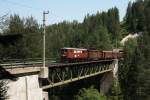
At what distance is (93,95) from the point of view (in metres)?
56.7

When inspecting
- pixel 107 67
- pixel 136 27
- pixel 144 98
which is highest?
pixel 136 27

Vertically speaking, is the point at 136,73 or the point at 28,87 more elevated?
the point at 28,87

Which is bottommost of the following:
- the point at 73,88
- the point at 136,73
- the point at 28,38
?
the point at 73,88

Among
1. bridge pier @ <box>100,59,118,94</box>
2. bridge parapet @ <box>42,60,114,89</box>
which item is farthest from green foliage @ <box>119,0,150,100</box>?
bridge parapet @ <box>42,60,114,89</box>

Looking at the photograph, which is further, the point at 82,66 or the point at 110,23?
the point at 110,23

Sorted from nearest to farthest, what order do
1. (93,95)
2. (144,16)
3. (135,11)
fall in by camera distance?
(93,95) → (144,16) → (135,11)

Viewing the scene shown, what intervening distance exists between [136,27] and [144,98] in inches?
4628

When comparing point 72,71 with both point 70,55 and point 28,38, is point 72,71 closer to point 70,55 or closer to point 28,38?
point 70,55

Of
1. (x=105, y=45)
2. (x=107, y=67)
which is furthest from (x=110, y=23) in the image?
(x=107, y=67)

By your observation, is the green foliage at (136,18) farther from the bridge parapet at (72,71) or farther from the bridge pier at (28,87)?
the bridge pier at (28,87)

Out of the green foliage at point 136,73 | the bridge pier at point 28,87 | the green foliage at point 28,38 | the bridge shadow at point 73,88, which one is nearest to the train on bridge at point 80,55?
the bridge shadow at point 73,88

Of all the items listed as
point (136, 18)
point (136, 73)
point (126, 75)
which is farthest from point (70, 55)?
point (136, 18)

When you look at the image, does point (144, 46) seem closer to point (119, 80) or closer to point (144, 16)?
point (119, 80)

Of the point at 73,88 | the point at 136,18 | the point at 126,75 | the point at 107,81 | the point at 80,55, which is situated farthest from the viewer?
the point at 136,18
